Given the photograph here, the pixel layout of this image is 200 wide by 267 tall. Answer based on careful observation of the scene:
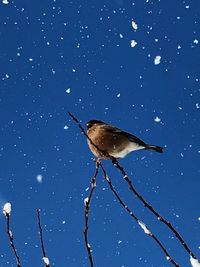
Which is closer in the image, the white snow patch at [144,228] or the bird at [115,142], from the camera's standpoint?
the white snow patch at [144,228]

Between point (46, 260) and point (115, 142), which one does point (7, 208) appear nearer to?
point (46, 260)

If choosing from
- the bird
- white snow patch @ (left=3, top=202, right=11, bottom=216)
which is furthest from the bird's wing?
white snow patch @ (left=3, top=202, right=11, bottom=216)

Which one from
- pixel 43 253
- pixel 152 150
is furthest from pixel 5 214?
pixel 152 150

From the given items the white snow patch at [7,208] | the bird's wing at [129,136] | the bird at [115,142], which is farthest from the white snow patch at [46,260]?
the bird's wing at [129,136]

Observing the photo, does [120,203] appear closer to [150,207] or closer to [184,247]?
[150,207]

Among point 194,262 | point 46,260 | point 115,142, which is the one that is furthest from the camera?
point 115,142

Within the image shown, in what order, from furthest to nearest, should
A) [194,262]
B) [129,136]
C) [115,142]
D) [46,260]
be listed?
[129,136]
[115,142]
[46,260]
[194,262]

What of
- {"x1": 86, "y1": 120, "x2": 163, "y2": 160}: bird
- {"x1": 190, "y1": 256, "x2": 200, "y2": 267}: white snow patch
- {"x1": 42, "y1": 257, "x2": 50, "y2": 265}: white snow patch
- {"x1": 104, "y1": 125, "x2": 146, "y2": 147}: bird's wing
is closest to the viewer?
{"x1": 190, "y1": 256, "x2": 200, "y2": 267}: white snow patch

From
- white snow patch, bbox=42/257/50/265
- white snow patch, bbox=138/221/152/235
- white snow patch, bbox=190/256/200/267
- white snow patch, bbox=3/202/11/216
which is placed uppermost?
white snow patch, bbox=3/202/11/216

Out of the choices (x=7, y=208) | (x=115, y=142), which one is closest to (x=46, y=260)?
(x=7, y=208)

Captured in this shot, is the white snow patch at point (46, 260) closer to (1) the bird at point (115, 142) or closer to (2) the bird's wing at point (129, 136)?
(1) the bird at point (115, 142)

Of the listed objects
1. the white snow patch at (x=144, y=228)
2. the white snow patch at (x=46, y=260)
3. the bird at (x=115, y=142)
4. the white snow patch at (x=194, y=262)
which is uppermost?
the bird at (x=115, y=142)

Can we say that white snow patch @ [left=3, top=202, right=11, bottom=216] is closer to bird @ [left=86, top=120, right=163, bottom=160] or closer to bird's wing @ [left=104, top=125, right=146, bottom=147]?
bird @ [left=86, top=120, right=163, bottom=160]

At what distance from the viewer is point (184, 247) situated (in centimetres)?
120
